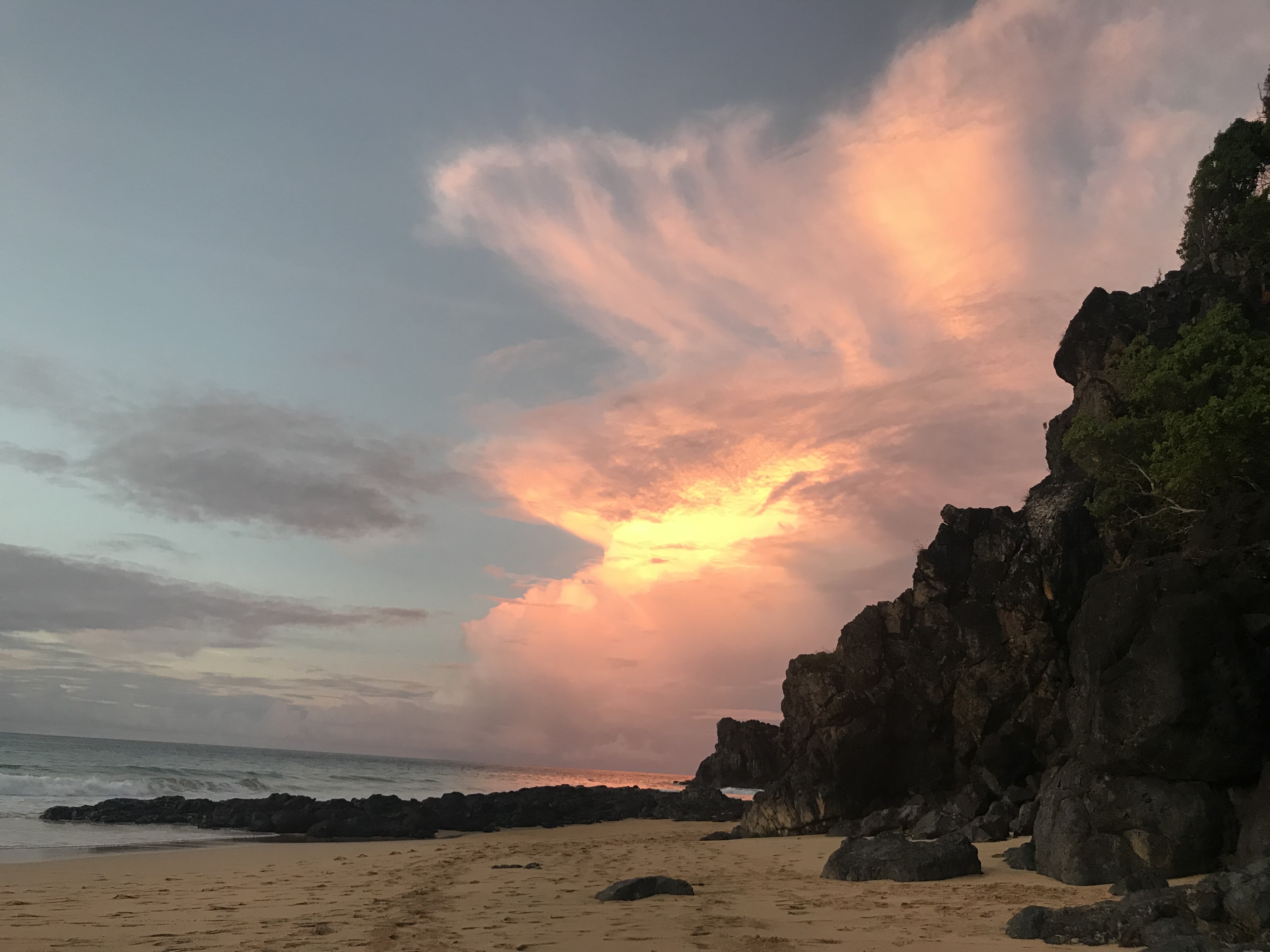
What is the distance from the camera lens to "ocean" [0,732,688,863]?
92.1 ft

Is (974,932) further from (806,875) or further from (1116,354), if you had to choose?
(1116,354)

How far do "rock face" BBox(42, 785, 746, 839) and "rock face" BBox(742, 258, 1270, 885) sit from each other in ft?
36.7

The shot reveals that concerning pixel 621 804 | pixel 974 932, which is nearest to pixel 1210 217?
pixel 974 932

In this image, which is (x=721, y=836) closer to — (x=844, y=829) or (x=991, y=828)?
(x=844, y=829)

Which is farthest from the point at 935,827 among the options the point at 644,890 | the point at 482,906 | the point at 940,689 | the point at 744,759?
the point at 744,759

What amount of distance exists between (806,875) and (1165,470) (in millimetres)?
15790

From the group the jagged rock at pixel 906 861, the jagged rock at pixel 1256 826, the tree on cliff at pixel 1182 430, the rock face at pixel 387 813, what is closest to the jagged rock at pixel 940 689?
the tree on cliff at pixel 1182 430

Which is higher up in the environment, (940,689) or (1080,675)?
(940,689)

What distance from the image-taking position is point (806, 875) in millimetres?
18297

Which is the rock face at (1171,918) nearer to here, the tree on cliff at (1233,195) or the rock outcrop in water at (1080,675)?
the rock outcrop in water at (1080,675)

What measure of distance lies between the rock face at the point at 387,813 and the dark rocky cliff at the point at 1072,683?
9.82 meters

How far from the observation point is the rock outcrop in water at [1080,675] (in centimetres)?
1508

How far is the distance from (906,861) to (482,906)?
8461mm

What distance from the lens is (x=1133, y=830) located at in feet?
49.3
